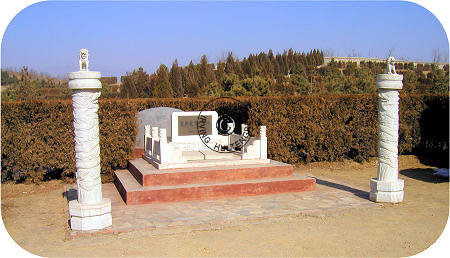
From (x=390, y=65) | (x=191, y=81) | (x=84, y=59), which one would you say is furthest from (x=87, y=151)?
(x=191, y=81)

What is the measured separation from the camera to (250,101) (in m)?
12.5

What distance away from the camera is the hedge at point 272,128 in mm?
10234

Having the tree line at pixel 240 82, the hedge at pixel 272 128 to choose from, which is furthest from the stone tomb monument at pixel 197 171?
the tree line at pixel 240 82

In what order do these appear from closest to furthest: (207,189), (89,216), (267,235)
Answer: (267,235)
(89,216)
(207,189)

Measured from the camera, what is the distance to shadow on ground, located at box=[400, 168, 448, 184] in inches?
444

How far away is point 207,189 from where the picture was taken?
861 cm

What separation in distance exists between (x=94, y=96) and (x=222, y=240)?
319cm

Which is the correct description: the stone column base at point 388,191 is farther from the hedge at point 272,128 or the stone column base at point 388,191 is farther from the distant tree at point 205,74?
the distant tree at point 205,74

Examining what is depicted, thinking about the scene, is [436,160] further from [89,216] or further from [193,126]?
[89,216]

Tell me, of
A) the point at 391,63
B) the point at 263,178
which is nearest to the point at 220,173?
the point at 263,178

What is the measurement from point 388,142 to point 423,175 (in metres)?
4.67

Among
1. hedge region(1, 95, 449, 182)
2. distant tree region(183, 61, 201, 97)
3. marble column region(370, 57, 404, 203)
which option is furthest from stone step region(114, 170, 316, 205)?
distant tree region(183, 61, 201, 97)

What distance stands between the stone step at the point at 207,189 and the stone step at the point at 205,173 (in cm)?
18

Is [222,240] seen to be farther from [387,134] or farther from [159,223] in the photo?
[387,134]
